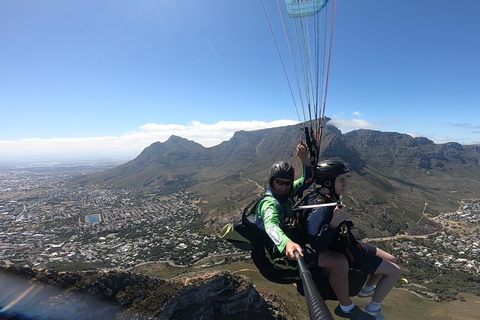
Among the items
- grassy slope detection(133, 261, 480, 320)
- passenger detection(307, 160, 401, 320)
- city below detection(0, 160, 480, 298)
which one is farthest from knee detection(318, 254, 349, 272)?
city below detection(0, 160, 480, 298)

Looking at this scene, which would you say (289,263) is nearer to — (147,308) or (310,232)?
(310,232)

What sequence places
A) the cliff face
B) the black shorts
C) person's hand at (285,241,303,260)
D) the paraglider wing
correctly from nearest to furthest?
person's hand at (285,241,303,260)
the black shorts
the paraglider wing
the cliff face

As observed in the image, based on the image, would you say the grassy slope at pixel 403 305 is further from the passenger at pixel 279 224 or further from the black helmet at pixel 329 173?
Answer: the black helmet at pixel 329 173

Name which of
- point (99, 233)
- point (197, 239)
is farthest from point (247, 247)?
point (99, 233)

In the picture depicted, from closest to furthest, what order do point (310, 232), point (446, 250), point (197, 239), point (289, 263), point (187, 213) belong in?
point (310, 232) → point (289, 263) → point (446, 250) → point (197, 239) → point (187, 213)

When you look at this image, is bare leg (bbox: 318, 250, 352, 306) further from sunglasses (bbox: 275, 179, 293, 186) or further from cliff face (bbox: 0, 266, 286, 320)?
cliff face (bbox: 0, 266, 286, 320)

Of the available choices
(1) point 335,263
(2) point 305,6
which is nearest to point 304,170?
(1) point 335,263
